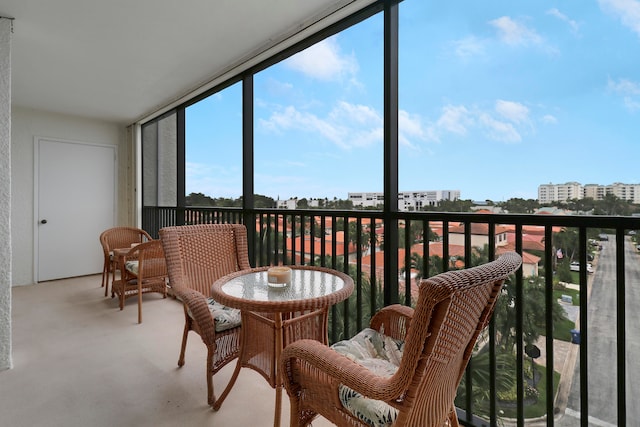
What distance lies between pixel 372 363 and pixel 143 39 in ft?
9.36

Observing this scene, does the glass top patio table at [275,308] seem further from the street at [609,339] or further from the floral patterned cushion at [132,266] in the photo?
the floral patterned cushion at [132,266]

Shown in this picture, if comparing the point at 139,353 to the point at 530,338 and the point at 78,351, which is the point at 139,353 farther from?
the point at 530,338

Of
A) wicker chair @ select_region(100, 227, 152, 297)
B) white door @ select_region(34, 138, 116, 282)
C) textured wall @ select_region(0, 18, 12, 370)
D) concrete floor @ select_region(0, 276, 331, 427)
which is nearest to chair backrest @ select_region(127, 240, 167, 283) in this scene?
concrete floor @ select_region(0, 276, 331, 427)

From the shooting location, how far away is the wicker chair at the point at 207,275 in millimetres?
1766

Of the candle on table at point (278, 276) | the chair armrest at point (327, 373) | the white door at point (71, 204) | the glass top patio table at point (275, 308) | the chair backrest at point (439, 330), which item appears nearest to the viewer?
the chair backrest at point (439, 330)

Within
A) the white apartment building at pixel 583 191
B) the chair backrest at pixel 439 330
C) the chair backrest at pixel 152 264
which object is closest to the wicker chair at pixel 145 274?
the chair backrest at pixel 152 264

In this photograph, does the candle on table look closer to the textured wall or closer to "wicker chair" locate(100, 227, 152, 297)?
the textured wall

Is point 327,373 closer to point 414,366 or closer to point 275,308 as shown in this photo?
point 414,366

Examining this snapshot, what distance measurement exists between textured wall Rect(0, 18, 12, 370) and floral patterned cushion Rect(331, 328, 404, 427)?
2337mm

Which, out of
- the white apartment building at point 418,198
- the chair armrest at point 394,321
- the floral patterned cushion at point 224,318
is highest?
the white apartment building at point 418,198

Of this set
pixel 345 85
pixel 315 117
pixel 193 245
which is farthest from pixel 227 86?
pixel 193 245

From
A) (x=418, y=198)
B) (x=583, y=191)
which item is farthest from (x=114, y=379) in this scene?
(x=583, y=191)

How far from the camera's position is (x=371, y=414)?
99 centimetres

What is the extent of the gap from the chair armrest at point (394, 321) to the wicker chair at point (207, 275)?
0.84 m
